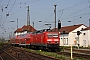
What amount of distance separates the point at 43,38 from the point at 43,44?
3.45 feet

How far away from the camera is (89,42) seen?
6103 cm

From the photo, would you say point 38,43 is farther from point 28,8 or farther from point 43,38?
point 28,8

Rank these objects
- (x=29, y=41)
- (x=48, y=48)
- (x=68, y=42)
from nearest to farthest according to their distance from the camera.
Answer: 1. (x=48, y=48)
2. (x=29, y=41)
3. (x=68, y=42)

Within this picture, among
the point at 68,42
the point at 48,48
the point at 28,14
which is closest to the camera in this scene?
the point at 48,48

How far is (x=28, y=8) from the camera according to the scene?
55.3 m

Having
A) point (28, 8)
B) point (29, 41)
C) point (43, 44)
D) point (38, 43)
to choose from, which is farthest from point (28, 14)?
point (43, 44)

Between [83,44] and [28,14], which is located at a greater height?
[28,14]

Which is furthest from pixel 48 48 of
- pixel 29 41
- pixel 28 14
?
pixel 28 14

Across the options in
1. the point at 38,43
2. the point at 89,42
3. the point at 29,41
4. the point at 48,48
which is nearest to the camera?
the point at 48,48

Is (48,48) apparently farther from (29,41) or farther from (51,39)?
(29,41)

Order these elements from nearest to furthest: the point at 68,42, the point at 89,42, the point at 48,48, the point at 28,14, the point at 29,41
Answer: the point at 48,48 < the point at 29,41 < the point at 28,14 < the point at 89,42 < the point at 68,42

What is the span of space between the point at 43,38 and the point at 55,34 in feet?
6.99

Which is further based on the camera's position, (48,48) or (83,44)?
(83,44)

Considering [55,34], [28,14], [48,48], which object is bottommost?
[48,48]
